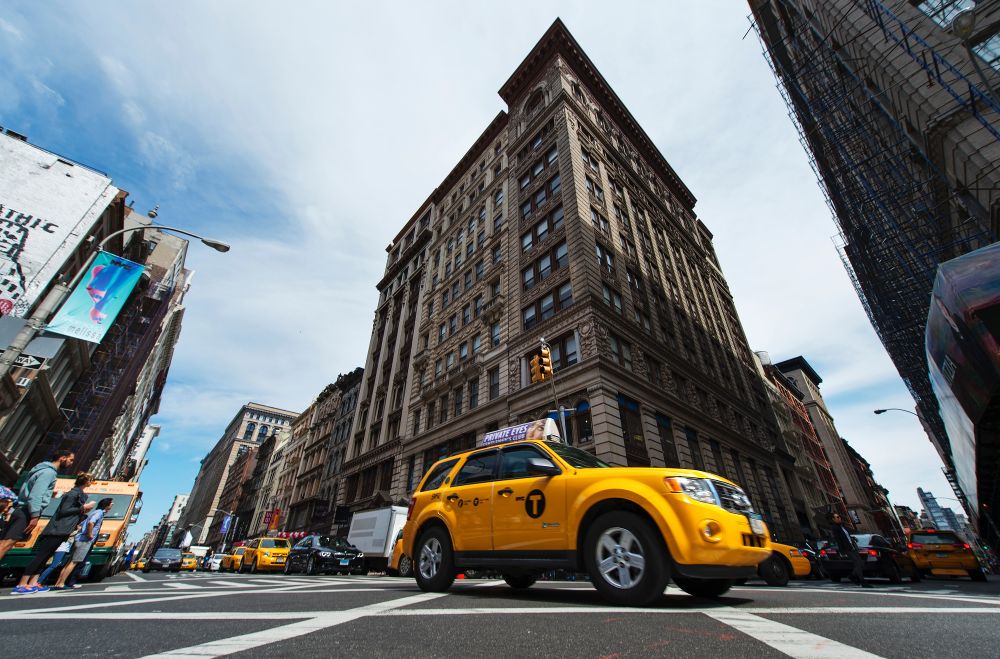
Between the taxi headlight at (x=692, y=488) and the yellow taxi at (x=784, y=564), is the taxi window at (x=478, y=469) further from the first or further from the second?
the yellow taxi at (x=784, y=564)

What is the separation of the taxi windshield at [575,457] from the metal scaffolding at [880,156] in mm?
14818

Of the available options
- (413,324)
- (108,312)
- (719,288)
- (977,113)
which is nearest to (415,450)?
(413,324)

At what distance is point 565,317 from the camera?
72.5 feet

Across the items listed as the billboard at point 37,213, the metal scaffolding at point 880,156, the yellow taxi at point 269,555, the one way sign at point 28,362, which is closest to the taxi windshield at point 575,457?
the metal scaffolding at point 880,156

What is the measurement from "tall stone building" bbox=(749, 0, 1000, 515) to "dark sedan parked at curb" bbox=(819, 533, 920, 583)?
5.91m

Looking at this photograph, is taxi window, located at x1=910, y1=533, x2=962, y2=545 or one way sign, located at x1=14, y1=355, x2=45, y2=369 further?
one way sign, located at x1=14, y1=355, x2=45, y2=369

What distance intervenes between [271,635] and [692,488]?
3.64 metres

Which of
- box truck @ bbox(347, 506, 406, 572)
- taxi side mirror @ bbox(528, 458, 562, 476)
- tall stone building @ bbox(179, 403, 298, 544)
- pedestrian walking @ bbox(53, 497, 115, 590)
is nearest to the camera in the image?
taxi side mirror @ bbox(528, 458, 562, 476)

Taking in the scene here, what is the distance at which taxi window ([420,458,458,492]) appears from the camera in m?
6.39

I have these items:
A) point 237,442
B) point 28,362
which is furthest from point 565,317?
point 237,442

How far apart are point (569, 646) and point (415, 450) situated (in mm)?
28273

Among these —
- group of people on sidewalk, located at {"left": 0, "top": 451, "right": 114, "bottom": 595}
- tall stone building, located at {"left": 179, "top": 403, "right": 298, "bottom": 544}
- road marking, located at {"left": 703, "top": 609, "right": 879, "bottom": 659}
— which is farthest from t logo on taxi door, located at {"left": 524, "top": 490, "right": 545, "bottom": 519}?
tall stone building, located at {"left": 179, "top": 403, "right": 298, "bottom": 544}

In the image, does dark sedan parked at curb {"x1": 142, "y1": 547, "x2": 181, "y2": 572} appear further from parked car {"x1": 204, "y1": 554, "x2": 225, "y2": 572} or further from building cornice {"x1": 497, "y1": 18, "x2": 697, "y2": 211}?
Answer: building cornice {"x1": 497, "y1": 18, "x2": 697, "y2": 211}

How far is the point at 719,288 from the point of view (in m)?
46.7
